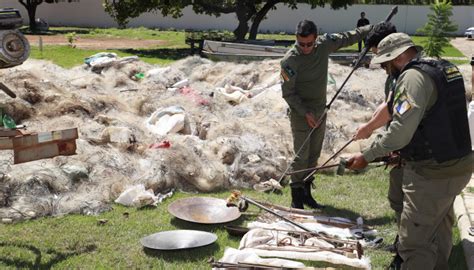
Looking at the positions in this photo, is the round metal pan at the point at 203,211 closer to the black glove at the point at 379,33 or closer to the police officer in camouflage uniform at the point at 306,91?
the police officer in camouflage uniform at the point at 306,91

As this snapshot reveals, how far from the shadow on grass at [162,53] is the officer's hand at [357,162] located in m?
18.3

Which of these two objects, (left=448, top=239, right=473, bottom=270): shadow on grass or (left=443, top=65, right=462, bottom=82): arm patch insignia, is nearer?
(left=443, top=65, right=462, bottom=82): arm patch insignia

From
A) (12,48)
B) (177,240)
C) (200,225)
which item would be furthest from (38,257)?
(12,48)

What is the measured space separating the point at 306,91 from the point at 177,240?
81.6 inches

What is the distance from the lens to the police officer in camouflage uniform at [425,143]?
11.2 ft

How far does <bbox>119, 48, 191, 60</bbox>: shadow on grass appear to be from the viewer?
22125 millimetres

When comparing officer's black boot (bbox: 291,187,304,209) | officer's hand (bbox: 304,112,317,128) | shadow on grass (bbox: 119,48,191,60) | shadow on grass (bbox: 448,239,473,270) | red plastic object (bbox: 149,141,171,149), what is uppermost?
officer's hand (bbox: 304,112,317,128)

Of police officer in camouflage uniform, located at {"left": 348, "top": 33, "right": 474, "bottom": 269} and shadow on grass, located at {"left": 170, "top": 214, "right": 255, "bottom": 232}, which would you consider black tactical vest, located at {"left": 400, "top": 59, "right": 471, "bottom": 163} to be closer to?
police officer in camouflage uniform, located at {"left": 348, "top": 33, "right": 474, "bottom": 269}

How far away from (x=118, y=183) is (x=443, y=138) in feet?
12.3

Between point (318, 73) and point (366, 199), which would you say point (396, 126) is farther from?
point (366, 199)

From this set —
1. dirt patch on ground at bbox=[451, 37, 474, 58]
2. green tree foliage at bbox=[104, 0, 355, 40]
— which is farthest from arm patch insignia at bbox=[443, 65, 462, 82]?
dirt patch on ground at bbox=[451, 37, 474, 58]

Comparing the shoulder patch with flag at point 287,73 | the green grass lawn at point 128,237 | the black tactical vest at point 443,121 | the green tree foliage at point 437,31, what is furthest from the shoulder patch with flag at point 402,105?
the green tree foliage at point 437,31

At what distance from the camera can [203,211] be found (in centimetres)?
548

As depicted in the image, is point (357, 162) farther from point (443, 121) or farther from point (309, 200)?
point (309, 200)
